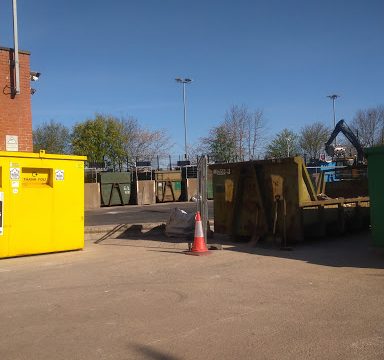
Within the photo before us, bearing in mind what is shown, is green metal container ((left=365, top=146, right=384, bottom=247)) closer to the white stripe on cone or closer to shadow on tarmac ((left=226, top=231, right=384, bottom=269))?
shadow on tarmac ((left=226, top=231, right=384, bottom=269))

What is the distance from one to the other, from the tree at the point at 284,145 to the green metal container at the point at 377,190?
5456 centimetres

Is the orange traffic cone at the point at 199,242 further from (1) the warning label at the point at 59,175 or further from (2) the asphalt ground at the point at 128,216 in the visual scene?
(2) the asphalt ground at the point at 128,216

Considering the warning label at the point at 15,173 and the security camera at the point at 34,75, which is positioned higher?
the security camera at the point at 34,75

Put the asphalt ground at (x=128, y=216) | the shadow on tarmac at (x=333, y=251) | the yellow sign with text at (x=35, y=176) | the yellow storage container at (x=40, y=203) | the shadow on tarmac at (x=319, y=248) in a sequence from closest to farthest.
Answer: the shadow on tarmac at (x=333, y=251)
the shadow on tarmac at (x=319, y=248)
the yellow storage container at (x=40, y=203)
the yellow sign with text at (x=35, y=176)
the asphalt ground at (x=128, y=216)

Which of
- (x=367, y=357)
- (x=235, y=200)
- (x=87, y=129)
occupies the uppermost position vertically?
(x=87, y=129)

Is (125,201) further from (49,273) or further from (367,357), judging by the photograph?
(367,357)

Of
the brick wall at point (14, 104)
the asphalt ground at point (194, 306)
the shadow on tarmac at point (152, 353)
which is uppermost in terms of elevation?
the brick wall at point (14, 104)

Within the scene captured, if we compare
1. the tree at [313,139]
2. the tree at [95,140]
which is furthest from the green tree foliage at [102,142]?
the tree at [313,139]

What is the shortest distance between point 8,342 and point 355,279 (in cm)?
496

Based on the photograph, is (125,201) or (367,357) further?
(125,201)

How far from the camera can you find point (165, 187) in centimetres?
3116

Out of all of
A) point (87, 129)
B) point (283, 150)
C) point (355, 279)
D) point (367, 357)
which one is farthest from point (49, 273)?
point (283, 150)

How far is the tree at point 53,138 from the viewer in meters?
57.8

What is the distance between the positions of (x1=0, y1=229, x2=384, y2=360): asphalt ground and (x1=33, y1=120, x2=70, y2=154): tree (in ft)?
162
